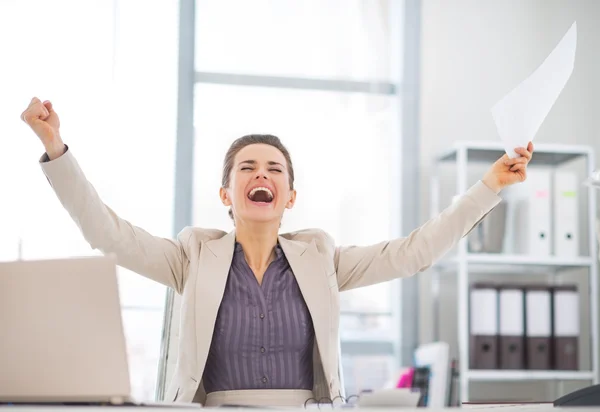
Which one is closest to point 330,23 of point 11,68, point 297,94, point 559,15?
point 297,94

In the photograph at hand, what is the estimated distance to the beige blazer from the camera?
77.0 inches

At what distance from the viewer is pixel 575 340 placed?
3.59m

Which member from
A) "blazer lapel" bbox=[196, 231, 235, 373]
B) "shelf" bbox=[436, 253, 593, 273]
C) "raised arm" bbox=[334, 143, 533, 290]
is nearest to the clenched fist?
"blazer lapel" bbox=[196, 231, 235, 373]

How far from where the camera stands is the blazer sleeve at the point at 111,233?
1.77 m

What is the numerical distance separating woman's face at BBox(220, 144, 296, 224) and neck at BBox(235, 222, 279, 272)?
1.0 inches

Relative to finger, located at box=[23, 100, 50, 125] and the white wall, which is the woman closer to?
finger, located at box=[23, 100, 50, 125]

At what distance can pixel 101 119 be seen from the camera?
377cm

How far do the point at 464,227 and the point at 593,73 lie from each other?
2.35 m

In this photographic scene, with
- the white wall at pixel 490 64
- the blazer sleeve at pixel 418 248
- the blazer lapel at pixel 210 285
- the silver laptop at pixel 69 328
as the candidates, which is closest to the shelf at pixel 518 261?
the white wall at pixel 490 64

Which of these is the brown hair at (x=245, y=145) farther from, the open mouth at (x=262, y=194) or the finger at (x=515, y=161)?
the finger at (x=515, y=161)

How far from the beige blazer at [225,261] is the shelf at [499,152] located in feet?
4.89

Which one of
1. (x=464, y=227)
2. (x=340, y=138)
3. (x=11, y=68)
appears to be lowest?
(x=464, y=227)

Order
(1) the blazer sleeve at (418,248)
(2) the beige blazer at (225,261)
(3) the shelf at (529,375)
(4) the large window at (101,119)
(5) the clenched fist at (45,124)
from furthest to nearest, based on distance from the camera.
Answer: (4) the large window at (101,119) → (3) the shelf at (529,375) → (1) the blazer sleeve at (418,248) → (2) the beige blazer at (225,261) → (5) the clenched fist at (45,124)

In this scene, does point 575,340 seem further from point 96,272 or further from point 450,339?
point 96,272
